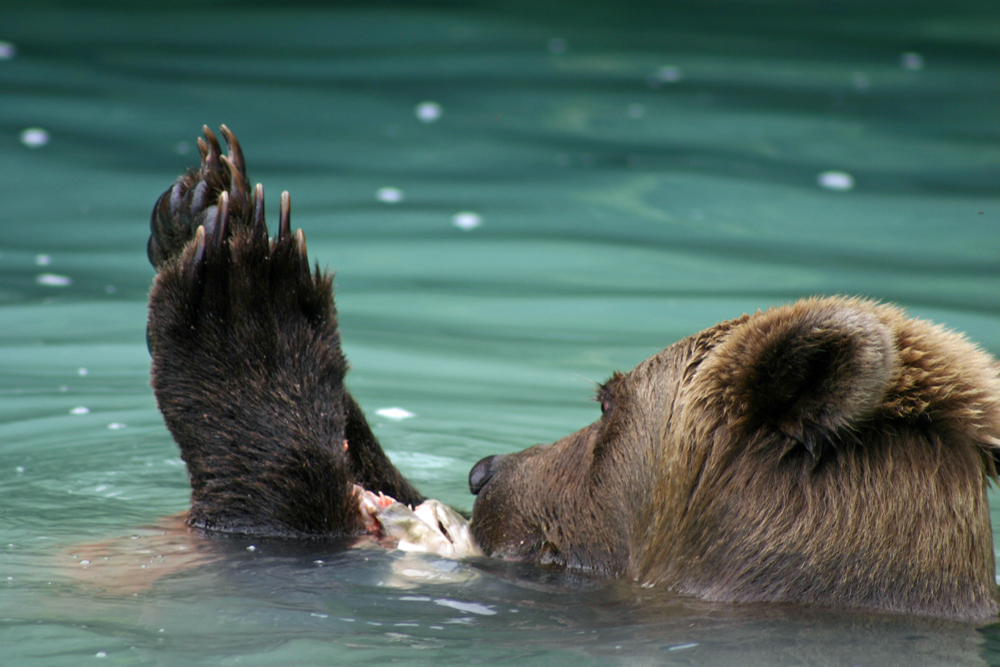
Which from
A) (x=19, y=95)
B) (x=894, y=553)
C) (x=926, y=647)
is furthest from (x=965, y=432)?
(x=19, y=95)

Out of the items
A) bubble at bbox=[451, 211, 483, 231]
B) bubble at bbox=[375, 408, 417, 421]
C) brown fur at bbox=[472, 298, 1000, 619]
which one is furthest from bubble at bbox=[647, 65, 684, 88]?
brown fur at bbox=[472, 298, 1000, 619]

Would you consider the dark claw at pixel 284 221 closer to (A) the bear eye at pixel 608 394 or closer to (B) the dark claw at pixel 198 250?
(B) the dark claw at pixel 198 250

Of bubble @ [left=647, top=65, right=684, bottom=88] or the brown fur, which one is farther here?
bubble @ [left=647, top=65, right=684, bottom=88]

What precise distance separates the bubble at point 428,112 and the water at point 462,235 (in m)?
0.04

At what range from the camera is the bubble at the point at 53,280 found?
8844 mm

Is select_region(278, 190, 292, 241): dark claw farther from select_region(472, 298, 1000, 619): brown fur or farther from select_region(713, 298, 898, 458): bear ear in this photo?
select_region(713, 298, 898, 458): bear ear

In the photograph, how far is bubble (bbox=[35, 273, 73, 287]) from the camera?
884 centimetres

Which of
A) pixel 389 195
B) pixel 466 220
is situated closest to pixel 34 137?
pixel 389 195

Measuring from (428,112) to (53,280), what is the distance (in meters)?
5.29

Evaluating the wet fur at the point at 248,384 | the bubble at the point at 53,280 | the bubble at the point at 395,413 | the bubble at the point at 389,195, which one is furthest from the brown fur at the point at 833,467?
the bubble at the point at 389,195

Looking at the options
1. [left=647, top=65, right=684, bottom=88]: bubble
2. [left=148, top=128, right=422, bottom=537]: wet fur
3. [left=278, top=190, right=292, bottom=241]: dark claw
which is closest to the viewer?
[left=148, top=128, right=422, bottom=537]: wet fur

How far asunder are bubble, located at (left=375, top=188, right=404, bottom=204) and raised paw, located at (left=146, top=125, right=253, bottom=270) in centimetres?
595

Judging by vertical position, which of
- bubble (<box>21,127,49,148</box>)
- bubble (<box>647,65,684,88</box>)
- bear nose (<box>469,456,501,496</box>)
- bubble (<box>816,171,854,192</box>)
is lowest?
bear nose (<box>469,456,501,496</box>)

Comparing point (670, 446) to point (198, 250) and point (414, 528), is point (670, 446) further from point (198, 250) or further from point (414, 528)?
point (198, 250)
